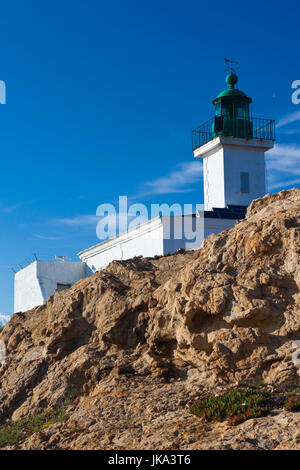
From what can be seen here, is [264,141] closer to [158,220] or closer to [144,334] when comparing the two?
[158,220]

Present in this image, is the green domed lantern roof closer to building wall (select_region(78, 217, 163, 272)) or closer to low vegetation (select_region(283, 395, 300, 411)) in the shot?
building wall (select_region(78, 217, 163, 272))

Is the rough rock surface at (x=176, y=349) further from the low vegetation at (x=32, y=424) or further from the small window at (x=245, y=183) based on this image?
the small window at (x=245, y=183)

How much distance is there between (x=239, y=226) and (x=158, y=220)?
13.1 m

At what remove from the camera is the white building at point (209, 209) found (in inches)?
1038

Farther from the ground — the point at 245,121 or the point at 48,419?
the point at 245,121

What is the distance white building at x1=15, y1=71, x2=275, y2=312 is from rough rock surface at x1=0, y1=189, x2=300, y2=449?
37.8 ft

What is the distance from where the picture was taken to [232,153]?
107 feet

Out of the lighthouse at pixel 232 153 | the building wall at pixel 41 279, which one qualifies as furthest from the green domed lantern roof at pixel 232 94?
the building wall at pixel 41 279

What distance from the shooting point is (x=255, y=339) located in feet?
36.4

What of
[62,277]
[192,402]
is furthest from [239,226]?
[62,277]

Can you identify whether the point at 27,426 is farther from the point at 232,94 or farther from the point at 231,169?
the point at 232,94

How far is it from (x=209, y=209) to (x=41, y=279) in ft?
28.8

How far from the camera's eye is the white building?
86.5 ft

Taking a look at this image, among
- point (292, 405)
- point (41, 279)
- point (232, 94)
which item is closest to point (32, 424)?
point (292, 405)
